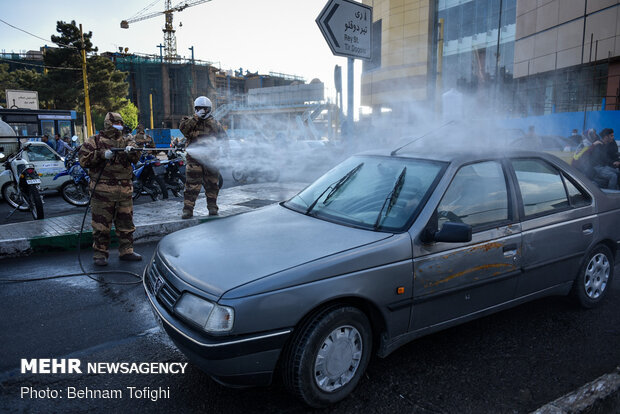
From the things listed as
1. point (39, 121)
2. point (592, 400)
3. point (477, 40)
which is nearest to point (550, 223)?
point (592, 400)

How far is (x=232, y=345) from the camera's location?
2.25 m

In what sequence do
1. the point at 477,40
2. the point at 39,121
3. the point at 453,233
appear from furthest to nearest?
the point at 477,40, the point at 39,121, the point at 453,233

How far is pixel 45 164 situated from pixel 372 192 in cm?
1009

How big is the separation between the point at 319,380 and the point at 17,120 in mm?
19070

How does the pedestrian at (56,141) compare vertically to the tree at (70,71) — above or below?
below

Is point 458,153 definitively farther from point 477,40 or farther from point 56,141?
point 477,40

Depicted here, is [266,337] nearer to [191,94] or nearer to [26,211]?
[26,211]

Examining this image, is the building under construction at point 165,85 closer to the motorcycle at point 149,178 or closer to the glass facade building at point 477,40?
the glass facade building at point 477,40

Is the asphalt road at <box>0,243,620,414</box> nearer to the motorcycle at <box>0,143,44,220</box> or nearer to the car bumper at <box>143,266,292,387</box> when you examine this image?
the car bumper at <box>143,266,292,387</box>

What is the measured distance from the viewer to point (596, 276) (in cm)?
398

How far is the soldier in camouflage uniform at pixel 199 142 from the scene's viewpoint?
7066mm

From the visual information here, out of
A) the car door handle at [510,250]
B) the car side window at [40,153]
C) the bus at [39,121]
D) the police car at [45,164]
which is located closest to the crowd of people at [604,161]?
the car door handle at [510,250]

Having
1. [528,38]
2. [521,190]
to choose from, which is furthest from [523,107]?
[521,190]

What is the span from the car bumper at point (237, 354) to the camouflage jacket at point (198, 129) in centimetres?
517
